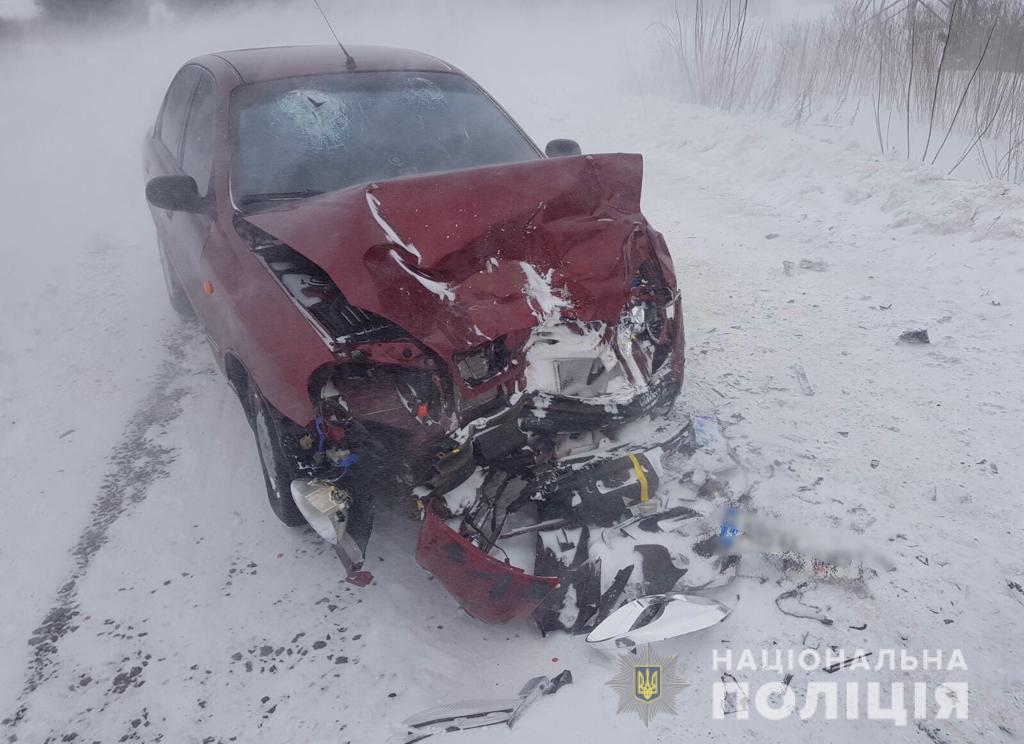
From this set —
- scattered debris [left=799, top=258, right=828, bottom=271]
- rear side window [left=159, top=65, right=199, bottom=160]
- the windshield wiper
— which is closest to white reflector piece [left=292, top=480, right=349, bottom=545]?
the windshield wiper

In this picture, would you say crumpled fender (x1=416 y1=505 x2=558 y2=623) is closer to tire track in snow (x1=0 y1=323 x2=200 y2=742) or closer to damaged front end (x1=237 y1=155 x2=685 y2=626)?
damaged front end (x1=237 y1=155 x2=685 y2=626)

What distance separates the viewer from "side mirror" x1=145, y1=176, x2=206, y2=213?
3.04 metres

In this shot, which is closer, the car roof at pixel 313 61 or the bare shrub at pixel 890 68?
the car roof at pixel 313 61

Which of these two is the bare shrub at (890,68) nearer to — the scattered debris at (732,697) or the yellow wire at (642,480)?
the yellow wire at (642,480)

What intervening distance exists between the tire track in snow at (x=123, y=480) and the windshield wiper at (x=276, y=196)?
148cm

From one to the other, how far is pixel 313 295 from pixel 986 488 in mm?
2998

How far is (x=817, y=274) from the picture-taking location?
4.79 m

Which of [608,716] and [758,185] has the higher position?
[758,185]

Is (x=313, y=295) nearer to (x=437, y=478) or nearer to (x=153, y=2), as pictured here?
(x=437, y=478)

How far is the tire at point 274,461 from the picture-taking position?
255 cm

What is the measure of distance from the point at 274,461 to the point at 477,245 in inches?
49.3

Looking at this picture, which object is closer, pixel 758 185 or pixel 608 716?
pixel 608 716

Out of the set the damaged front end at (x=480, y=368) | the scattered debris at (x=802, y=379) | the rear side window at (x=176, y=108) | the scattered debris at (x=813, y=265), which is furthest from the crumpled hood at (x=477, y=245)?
the scattered debris at (x=813, y=265)

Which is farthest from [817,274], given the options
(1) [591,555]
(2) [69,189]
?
(2) [69,189]
